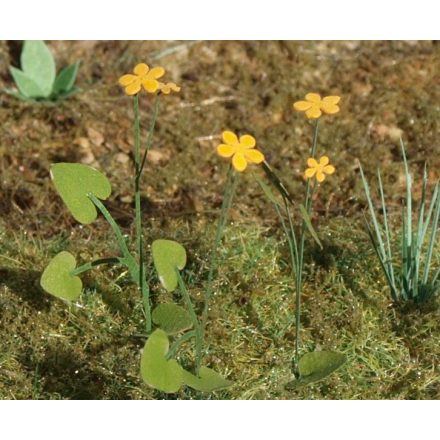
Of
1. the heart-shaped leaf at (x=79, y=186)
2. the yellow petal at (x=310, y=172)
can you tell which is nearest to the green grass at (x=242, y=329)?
the heart-shaped leaf at (x=79, y=186)

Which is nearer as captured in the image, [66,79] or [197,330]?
[197,330]

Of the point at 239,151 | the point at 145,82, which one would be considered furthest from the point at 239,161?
the point at 145,82

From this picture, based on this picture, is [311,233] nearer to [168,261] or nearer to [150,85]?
[168,261]

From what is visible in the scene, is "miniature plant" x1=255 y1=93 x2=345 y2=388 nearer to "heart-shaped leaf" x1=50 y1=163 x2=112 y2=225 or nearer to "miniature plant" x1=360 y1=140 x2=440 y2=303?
"miniature plant" x1=360 y1=140 x2=440 y2=303

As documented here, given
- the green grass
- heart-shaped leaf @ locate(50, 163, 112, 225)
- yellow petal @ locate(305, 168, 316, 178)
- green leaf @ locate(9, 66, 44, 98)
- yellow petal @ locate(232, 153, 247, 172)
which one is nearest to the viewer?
yellow petal @ locate(232, 153, 247, 172)

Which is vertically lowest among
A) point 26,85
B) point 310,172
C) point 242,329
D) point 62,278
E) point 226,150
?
point 242,329

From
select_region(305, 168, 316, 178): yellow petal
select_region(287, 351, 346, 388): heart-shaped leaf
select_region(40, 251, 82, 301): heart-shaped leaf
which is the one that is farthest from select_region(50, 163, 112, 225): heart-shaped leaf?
select_region(287, 351, 346, 388): heart-shaped leaf

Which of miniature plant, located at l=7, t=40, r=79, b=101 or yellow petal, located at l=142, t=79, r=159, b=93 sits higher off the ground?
yellow petal, located at l=142, t=79, r=159, b=93

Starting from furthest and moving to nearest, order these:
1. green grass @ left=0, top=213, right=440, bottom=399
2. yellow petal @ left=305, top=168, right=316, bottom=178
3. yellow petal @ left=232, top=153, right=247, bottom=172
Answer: green grass @ left=0, top=213, right=440, bottom=399, yellow petal @ left=305, top=168, right=316, bottom=178, yellow petal @ left=232, top=153, right=247, bottom=172
